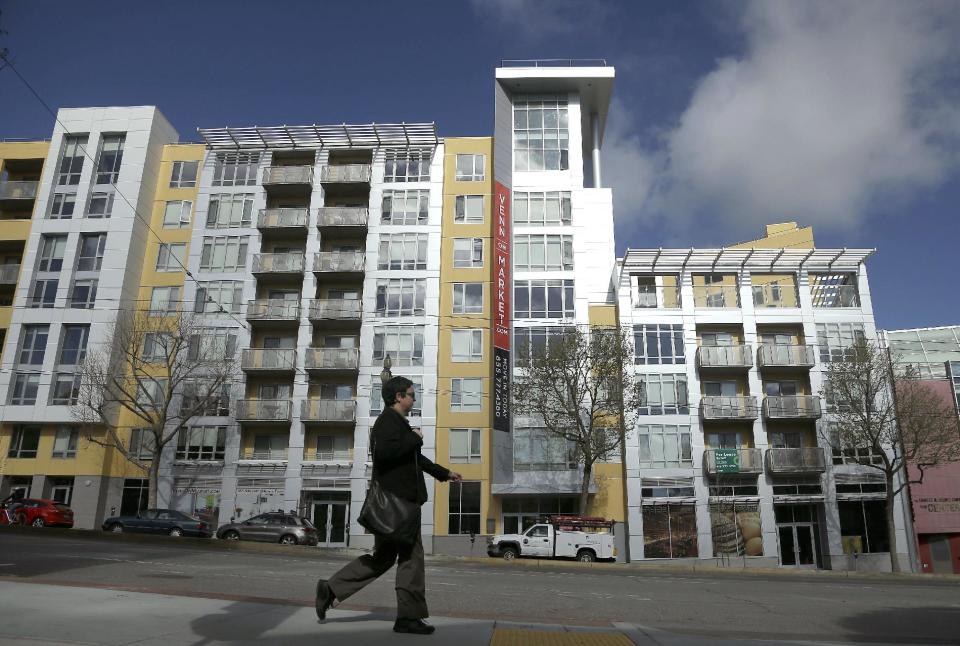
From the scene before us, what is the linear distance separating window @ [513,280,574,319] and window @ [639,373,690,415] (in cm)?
602

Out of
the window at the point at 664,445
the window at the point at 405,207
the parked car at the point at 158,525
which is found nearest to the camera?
the parked car at the point at 158,525

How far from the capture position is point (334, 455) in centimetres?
4006

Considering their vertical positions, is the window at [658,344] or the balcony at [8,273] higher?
the balcony at [8,273]

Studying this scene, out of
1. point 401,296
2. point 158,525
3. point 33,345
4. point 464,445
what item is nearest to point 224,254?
point 401,296

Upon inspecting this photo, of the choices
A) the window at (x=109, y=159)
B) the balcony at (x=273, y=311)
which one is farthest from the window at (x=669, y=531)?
the window at (x=109, y=159)

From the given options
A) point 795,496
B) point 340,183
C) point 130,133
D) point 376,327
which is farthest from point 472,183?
point 795,496

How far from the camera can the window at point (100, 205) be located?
145 feet

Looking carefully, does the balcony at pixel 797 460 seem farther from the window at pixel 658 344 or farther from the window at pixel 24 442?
the window at pixel 24 442

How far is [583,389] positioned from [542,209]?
13.8 m

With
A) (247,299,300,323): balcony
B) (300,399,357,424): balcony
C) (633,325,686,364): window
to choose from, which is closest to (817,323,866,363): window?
(633,325,686,364): window

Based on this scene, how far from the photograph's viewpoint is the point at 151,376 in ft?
132

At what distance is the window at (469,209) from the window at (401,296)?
4.79 meters

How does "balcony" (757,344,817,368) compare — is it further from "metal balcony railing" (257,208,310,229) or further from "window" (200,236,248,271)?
"window" (200,236,248,271)

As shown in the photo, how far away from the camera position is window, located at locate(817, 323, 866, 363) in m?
39.7
